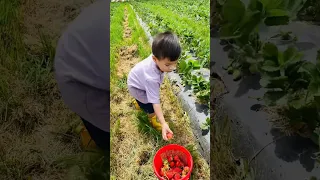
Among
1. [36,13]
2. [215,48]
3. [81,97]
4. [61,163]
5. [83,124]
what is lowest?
[61,163]

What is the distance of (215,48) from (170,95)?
0.24 meters

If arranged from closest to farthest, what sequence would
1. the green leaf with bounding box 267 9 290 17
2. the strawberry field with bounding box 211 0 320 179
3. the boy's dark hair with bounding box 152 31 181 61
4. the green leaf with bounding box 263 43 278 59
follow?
Result: the boy's dark hair with bounding box 152 31 181 61, the strawberry field with bounding box 211 0 320 179, the green leaf with bounding box 263 43 278 59, the green leaf with bounding box 267 9 290 17

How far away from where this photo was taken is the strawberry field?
135cm

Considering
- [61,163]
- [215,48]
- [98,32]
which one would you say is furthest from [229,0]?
[61,163]

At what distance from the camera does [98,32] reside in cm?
127

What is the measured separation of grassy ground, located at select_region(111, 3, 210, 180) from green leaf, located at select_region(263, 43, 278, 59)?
15.4 inches

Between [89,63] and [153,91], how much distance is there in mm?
216

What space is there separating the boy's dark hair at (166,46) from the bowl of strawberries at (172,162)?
287mm

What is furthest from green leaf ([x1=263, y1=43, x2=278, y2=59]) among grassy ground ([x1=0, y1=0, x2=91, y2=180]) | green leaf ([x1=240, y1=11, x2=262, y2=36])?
grassy ground ([x1=0, y1=0, x2=91, y2=180])

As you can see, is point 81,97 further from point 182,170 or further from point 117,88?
point 182,170

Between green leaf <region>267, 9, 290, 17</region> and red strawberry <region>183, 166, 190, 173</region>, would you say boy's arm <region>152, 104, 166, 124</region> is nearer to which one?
red strawberry <region>183, 166, 190, 173</region>

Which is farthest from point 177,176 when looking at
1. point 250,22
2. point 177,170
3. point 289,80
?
point 250,22

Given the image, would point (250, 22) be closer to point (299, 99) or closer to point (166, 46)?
point (299, 99)

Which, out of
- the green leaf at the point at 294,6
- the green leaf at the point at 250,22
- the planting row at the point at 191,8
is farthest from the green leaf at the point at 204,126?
the green leaf at the point at 294,6
